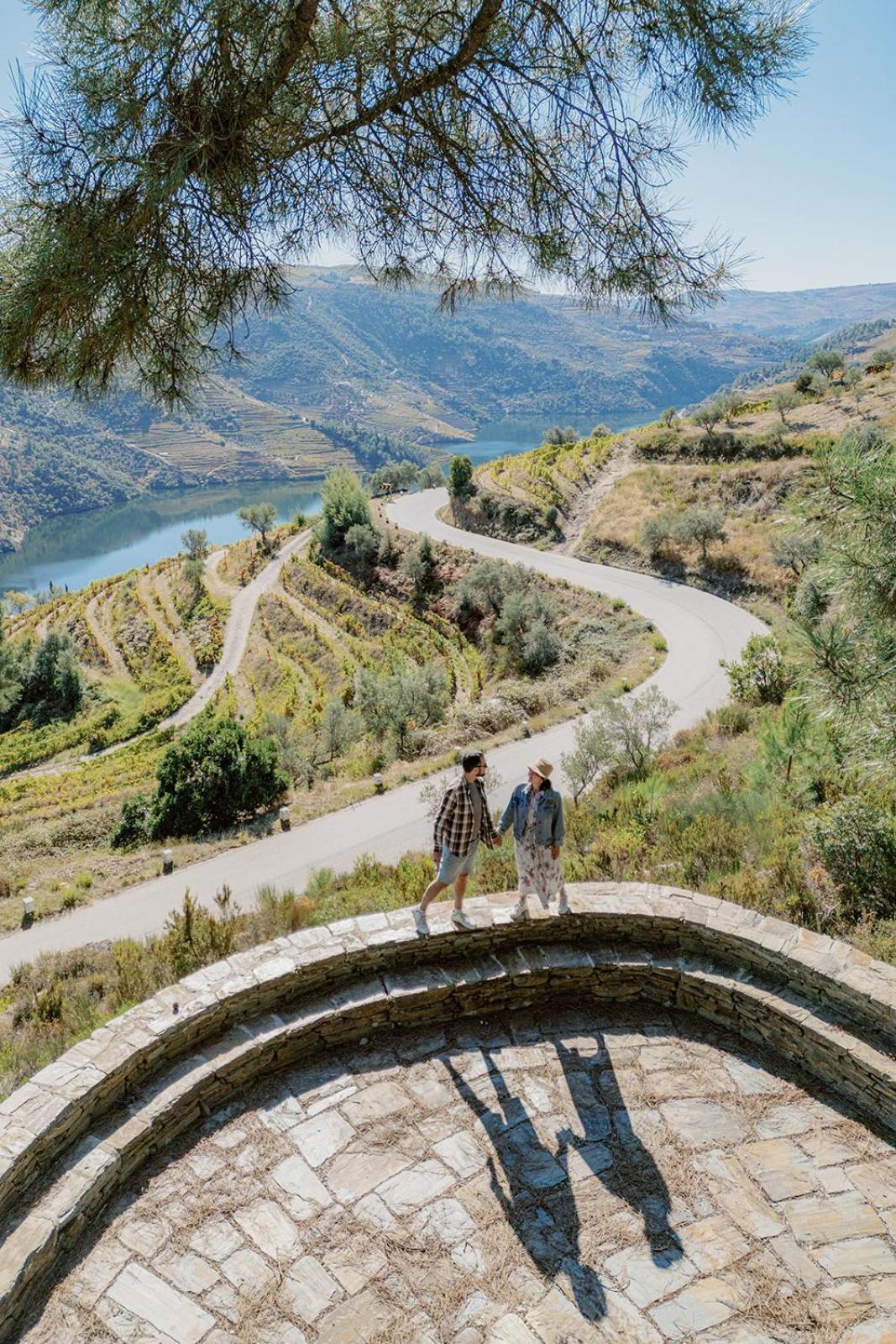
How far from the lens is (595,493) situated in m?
44.3

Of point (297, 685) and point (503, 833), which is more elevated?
point (503, 833)

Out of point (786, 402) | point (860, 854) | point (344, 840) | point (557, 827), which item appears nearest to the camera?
point (557, 827)

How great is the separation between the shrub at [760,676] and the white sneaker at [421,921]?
11639 mm

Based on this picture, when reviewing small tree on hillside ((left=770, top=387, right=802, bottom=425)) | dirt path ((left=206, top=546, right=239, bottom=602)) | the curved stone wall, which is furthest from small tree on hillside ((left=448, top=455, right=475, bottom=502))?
the curved stone wall

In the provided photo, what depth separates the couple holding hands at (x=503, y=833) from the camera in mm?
5766

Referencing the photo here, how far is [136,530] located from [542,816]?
156 metres

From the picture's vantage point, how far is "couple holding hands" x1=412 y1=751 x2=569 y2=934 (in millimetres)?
5766

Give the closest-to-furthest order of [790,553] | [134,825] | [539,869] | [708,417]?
1. [539,869]
2. [134,825]
3. [790,553]
4. [708,417]

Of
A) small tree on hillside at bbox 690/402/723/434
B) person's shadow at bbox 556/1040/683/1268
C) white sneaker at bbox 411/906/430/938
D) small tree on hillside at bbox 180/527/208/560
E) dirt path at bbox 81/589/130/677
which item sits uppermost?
small tree on hillside at bbox 690/402/723/434

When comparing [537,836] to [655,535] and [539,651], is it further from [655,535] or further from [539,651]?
[655,535]

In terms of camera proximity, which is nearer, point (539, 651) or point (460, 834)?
point (460, 834)

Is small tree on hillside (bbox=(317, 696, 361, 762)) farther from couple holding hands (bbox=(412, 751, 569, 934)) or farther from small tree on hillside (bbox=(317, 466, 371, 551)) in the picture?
small tree on hillside (bbox=(317, 466, 371, 551))

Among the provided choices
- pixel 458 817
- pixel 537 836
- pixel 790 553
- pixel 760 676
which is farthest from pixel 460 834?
pixel 790 553

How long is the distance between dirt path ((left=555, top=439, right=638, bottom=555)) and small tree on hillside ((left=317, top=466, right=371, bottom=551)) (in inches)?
488
